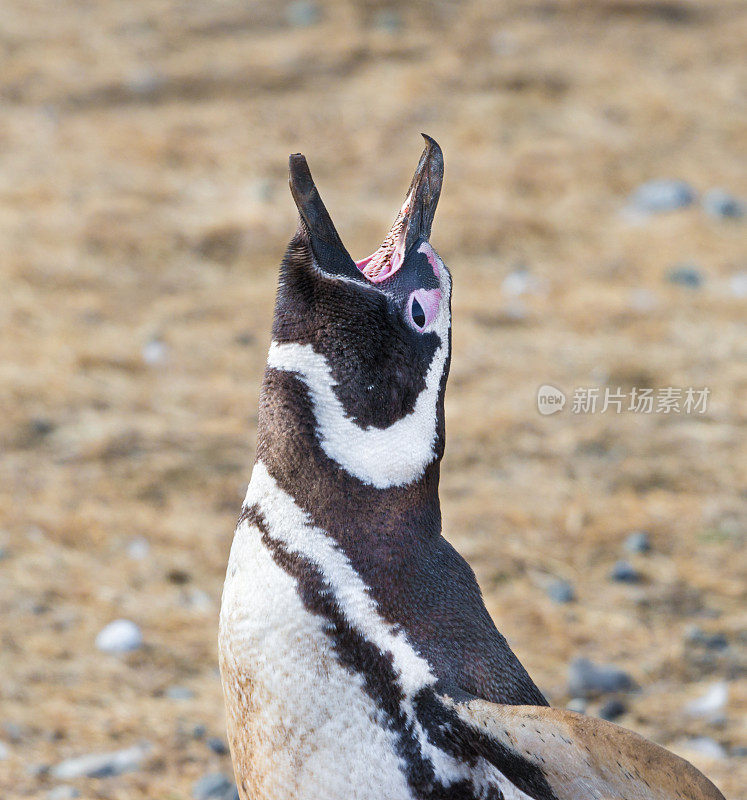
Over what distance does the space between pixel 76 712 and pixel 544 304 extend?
3820 mm

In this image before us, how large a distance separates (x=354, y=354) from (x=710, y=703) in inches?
85.8

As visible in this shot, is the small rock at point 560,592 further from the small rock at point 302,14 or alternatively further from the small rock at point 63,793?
the small rock at point 302,14

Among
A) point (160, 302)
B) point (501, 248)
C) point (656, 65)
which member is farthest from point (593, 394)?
point (656, 65)

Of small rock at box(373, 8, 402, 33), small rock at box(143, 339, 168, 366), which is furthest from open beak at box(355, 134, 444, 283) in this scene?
small rock at box(373, 8, 402, 33)

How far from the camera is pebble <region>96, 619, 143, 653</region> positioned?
3789 mm

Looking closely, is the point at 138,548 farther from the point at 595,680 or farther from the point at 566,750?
the point at 566,750

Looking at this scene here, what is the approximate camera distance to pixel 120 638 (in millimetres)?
3812

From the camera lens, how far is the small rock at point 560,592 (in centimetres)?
410

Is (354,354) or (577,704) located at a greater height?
(354,354)

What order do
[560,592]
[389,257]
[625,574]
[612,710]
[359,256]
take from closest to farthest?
[389,257]
[612,710]
[560,592]
[625,574]
[359,256]

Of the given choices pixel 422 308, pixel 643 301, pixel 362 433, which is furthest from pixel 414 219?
pixel 643 301

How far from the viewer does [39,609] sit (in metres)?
3.94

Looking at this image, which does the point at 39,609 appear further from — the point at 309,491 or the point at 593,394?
the point at 593,394

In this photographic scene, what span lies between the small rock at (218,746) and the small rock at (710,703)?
1483 millimetres
